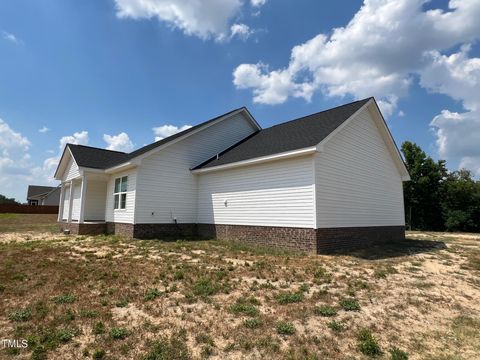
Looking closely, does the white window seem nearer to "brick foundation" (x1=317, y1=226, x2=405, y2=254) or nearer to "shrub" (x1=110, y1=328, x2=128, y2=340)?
"brick foundation" (x1=317, y1=226, x2=405, y2=254)

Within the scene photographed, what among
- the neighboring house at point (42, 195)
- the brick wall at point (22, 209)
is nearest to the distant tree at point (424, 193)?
the brick wall at point (22, 209)

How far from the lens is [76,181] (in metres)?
19.6

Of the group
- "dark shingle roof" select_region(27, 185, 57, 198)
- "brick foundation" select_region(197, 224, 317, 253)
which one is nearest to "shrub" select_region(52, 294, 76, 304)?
"brick foundation" select_region(197, 224, 317, 253)

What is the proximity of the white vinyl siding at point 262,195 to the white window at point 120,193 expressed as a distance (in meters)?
3.82

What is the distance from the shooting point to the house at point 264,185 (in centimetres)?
1079

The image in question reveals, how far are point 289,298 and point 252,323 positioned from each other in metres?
1.31

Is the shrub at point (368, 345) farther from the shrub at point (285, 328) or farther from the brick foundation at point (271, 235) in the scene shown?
the brick foundation at point (271, 235)

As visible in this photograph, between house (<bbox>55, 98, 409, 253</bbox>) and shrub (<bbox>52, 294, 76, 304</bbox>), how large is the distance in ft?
23.4

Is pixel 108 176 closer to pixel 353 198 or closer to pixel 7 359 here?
pixel 353 198

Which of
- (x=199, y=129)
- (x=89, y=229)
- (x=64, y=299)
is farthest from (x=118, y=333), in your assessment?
(x=89, y=229)

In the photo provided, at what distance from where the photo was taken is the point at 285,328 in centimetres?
434

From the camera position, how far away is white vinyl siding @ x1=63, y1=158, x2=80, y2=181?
1905 cm

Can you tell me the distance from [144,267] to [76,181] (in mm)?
14346

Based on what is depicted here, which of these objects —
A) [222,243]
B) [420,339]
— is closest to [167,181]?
[222,243]
